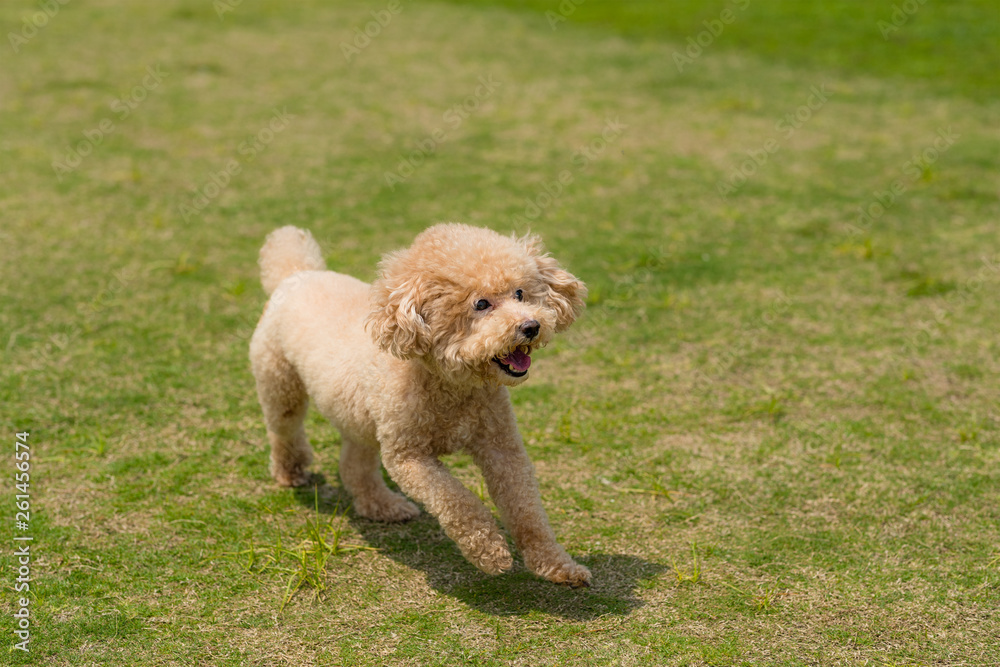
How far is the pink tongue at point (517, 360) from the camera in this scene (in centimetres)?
284

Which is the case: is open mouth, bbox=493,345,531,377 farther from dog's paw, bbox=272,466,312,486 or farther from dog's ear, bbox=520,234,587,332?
dog's paw, bbox=272,466,312,486

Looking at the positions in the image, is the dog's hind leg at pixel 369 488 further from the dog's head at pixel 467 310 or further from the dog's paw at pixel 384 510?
the dog's head at pixel 467 310

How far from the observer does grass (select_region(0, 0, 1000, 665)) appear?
9.84 ft

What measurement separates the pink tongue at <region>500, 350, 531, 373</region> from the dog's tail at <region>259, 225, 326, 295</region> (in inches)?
49.6

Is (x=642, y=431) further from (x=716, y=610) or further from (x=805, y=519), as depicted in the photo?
(x=716, y=610)

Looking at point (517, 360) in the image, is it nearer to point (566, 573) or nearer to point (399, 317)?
point (399, 317)

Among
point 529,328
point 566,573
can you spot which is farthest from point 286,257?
point 566,573

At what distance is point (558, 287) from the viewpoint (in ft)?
9.92

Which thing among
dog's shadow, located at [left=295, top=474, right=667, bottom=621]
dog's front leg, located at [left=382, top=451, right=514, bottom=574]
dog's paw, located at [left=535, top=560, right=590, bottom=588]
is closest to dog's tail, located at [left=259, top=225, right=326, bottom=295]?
dog's shadow, located at [left=295, top=474, right=667, bottom=621]

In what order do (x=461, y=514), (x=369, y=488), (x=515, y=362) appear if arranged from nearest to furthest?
(x=515, y=362)
(x=461, y=514)
(x=369, y=488)

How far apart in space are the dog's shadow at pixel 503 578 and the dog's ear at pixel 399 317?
2.42 feet

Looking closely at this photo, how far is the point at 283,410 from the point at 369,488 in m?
0.42

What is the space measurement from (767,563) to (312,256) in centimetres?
203

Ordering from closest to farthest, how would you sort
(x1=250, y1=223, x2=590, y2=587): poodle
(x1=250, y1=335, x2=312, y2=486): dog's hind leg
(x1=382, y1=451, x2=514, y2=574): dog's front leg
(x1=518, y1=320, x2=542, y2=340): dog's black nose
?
1. (x1=518, y1=320, x2=542, y2=340): dog's black nose
2. (x1=250, y1=223, x2=590, y2=587): poodle
3. (x1=382, y1=451, x2=514, y2=574): dog's front leg
4. (x1=250, y1=335, x2=312, y2=486): dog's hind leg
